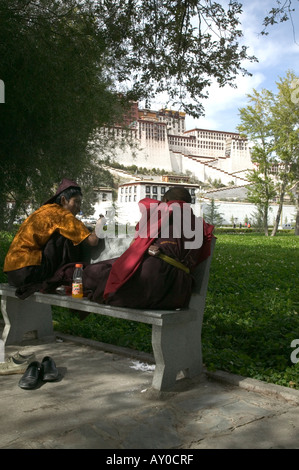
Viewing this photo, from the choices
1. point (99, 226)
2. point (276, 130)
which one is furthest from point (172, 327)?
point (276, 130)

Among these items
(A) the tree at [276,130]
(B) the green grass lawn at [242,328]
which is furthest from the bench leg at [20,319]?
(A) the tree at [276,130]

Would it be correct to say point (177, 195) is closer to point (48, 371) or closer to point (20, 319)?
point (48, 371)

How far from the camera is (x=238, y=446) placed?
2.49 meters

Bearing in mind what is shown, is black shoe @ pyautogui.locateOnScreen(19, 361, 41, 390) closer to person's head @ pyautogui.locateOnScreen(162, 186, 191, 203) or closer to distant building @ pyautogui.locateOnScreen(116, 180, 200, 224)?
person's head @ pyautogui.locateOnScreen(162, 186, 191, 203)

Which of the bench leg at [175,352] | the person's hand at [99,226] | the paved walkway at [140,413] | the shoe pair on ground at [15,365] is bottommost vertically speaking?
the paved walkway at [140,413]

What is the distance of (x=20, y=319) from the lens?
15.1 feet

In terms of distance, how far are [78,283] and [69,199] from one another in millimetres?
877

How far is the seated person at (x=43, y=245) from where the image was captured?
14.0 ft

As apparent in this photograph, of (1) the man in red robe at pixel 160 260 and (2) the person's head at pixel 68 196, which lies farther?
(2) the person's head at pixel 68 196

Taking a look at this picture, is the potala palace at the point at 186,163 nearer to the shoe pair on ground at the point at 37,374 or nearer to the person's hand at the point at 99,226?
the person's hand at the point at 99,226

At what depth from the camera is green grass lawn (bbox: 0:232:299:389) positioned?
3.82 metres

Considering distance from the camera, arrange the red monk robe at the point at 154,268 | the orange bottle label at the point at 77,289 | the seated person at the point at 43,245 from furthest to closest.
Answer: the seated person at the point at 43,245
the orange bottle label at the point at 77,289
the red monk robe at the point at 154,268

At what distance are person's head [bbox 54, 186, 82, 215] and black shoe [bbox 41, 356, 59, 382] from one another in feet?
4.78

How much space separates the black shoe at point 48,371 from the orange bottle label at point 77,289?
0.58m
